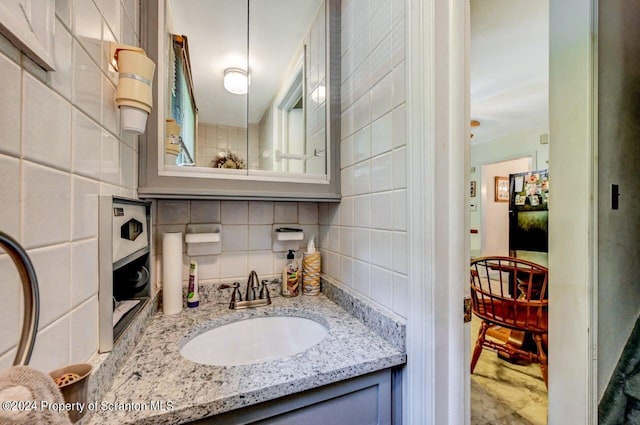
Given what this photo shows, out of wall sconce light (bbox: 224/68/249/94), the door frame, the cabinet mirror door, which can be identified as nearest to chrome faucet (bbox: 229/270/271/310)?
the cabinet mirror door

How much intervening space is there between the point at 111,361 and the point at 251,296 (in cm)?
54

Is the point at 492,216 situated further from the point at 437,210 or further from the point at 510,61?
Result: the point at 437,210

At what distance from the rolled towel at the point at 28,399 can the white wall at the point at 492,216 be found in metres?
4.82

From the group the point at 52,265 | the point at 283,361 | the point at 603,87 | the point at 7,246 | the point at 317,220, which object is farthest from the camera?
the point at 317,220

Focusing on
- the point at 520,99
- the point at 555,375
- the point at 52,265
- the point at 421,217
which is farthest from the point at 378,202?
the point at 520,99

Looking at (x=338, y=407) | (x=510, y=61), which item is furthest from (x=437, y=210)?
(x=510, y=61)

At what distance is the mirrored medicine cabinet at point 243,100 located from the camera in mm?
888

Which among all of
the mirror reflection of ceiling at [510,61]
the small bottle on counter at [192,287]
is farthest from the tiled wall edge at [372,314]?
the mirror reflection of ceiling at [510,61]

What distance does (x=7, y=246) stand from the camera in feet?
0.80

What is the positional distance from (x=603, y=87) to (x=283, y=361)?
1.62 meters

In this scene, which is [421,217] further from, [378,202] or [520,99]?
[520,99]

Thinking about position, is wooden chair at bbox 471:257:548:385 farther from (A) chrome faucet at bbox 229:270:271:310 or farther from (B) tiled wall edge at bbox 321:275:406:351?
(A) chrome faucet at bbox 229:270:271:310

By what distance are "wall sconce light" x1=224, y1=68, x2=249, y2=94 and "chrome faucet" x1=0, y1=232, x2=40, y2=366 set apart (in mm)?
947

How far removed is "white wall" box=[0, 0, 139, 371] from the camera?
0.33 m
